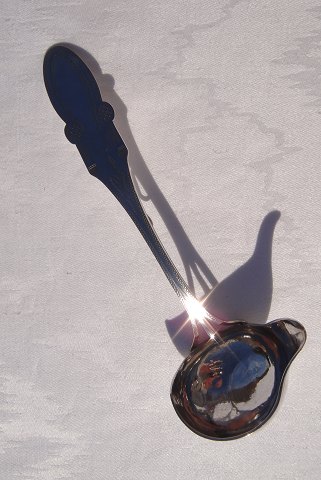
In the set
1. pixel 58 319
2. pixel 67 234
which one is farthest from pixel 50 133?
pixel 58 319

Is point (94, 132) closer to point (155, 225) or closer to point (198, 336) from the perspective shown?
point (155, 225)

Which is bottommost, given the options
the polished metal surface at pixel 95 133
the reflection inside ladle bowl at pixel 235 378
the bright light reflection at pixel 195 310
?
the reflection inside ladle bowl at pixel 235 378

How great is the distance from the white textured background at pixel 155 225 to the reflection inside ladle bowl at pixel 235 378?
0.03 m

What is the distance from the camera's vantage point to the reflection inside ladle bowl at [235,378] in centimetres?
59

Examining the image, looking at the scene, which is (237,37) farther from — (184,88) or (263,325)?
(263,325)

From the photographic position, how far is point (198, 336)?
594 mm

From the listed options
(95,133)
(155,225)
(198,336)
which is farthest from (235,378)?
(95,133)

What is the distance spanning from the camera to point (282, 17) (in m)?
0.57

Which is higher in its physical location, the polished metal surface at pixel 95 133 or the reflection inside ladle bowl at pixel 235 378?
the polished metal surface at pixel 95 133

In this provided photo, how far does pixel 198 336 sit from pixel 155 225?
13 cm

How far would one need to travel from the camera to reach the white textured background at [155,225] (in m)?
0.58

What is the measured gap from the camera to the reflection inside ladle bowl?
0.59 meters

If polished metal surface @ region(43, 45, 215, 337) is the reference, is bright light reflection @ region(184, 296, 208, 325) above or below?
below

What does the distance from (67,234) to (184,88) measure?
0.21 m
